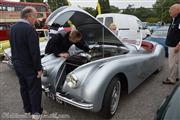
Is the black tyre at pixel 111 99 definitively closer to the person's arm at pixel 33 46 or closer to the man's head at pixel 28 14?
the person's arm at pixel 33 46

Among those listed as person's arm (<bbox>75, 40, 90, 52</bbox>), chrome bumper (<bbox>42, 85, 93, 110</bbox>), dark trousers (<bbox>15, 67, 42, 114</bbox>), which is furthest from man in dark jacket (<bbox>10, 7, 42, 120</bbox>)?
person's arm (<bbox>75, 40, 90, 52</bbox>)

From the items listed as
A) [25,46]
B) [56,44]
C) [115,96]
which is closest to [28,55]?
[25,46]

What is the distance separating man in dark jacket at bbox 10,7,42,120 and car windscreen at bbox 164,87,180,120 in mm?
1927

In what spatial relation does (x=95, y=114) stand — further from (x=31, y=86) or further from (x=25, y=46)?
(x=25, y=46)

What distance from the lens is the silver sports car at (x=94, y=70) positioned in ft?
11.7

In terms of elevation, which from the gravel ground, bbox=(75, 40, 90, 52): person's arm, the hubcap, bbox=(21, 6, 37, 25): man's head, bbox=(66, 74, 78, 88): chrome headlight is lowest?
the gravel ground

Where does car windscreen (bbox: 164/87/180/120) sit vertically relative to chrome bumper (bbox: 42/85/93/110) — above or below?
above

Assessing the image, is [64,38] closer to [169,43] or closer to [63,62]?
[63,62]

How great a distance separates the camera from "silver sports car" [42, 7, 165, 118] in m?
3.57

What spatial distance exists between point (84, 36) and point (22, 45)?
2069 millimetres

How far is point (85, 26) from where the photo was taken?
4949 mm

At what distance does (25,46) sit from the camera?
3531mm

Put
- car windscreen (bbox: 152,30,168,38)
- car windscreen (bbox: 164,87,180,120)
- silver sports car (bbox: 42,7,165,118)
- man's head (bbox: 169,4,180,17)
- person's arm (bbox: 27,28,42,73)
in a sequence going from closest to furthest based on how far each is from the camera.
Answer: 1. car windscreen (bbox: 164,87,180,120)
2. person's arm (bbox: 27,28,42,73)
3. silver sports car (bbox: 42,7,165,118)
4. man's head (bbox: 169,4,180,17)
5. car windscreen (bbox: 152,30,168,38)

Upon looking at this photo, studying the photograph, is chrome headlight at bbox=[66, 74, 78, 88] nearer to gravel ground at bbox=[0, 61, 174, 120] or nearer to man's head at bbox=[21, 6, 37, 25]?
gravel ground at bbox=[0, 61, 174, 120]
